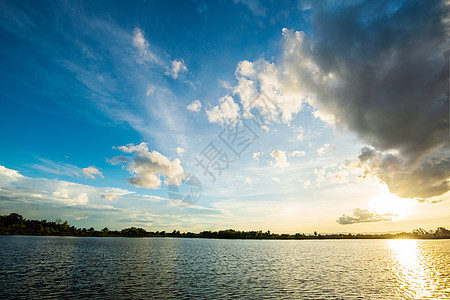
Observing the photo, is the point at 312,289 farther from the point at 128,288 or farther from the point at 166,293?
the point at 128,288

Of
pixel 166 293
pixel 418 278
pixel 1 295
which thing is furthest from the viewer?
pixel 418 278

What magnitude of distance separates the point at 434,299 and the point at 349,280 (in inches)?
612

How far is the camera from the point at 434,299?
37688 mm

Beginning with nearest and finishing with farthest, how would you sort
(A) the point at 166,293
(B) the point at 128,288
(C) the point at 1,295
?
(C) the point at 1,295 < (A) the point at 166,293 < (B) the point at 128,288

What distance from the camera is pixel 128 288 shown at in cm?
3944

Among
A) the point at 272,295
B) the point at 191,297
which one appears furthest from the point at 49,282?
the point at 272,295

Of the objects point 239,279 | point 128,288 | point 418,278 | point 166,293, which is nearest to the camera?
point 166,293

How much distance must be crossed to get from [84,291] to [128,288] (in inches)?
274

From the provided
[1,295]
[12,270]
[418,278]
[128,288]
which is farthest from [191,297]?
[418,278]

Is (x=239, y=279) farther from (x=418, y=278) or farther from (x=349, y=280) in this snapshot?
(x=418, y=278)

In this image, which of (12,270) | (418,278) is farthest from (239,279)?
(12,270)

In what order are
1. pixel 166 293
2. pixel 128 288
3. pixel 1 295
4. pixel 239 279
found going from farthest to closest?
A: 1. pixel 239 279
2. pixel 128 288
3. pixel 166 293
4. pixel 1 295

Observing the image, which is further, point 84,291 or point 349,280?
point 349,280

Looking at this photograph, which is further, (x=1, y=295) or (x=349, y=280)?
(x=349, y=280)
